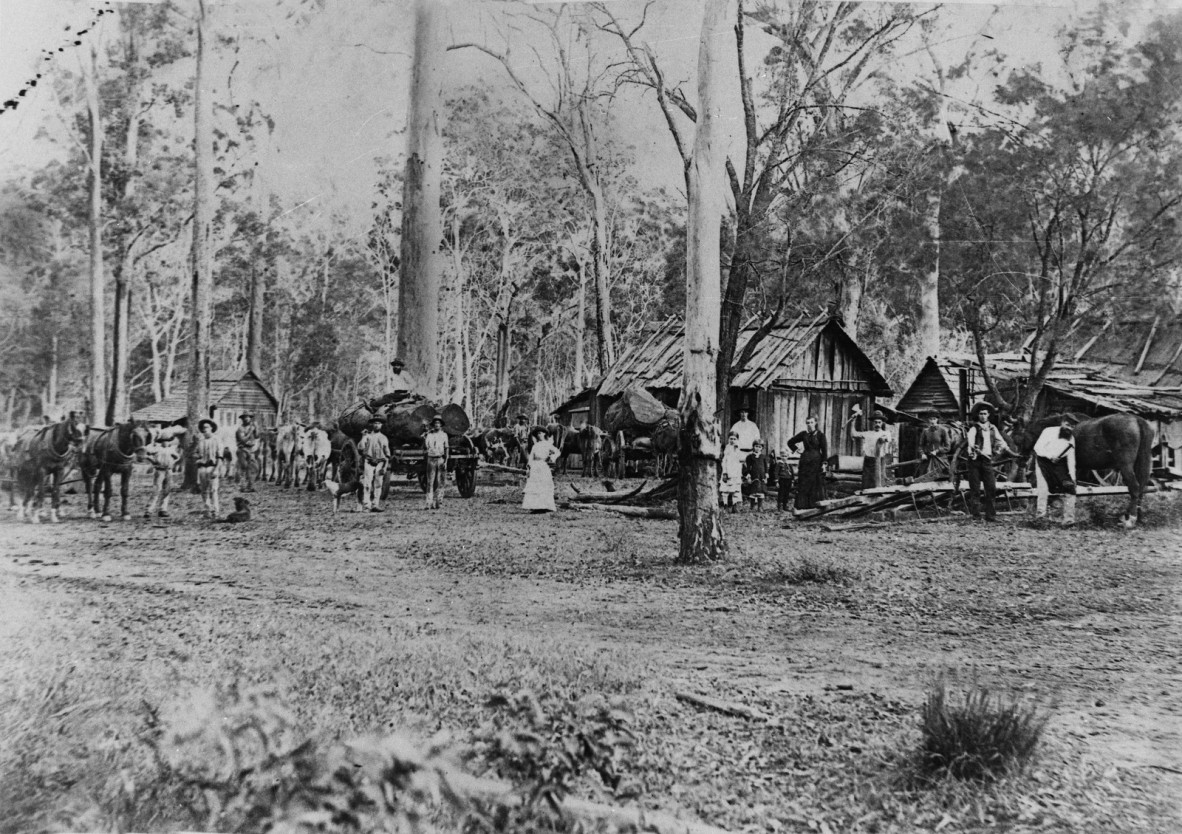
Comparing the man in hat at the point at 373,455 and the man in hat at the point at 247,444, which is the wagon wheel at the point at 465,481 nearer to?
the man in hat at the point at 373,455

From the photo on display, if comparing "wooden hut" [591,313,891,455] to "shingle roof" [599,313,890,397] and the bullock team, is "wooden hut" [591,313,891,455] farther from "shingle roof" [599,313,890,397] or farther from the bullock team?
the bullock team

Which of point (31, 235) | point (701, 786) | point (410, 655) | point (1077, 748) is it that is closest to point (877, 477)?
point (1077, 748)

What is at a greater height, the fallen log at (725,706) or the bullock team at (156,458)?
the bullock team at (156,458)

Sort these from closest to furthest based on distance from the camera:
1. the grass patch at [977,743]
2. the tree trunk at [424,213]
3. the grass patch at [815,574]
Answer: the grass patch at [977,743] → the grass patch at [815,574] → the tree trunk at [424,213]

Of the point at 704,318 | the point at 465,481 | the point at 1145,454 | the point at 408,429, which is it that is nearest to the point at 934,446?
the point at 1145,454

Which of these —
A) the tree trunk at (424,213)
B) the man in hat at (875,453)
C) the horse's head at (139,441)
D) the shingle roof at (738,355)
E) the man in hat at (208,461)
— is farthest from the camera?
the man in hat at (875,453)

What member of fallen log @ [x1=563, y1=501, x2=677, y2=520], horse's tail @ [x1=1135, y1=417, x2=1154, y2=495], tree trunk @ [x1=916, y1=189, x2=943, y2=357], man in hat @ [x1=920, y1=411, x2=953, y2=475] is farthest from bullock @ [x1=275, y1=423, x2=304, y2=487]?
horse's tail @ [x1=1135, y1=417, x2=1154, y2=495]

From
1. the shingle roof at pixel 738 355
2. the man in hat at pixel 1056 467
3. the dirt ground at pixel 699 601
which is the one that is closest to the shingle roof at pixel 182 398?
the dirt ground at pixel 699 601
